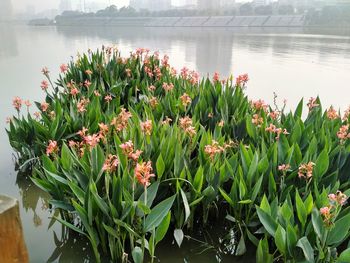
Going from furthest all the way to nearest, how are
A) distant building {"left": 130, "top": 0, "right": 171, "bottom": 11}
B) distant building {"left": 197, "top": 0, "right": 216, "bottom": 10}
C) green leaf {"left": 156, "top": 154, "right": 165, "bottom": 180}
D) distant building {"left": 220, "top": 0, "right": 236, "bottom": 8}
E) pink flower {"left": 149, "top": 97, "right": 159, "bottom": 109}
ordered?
distant building {"left": 130, "top": 0, "right": 171, "bottom": 11} → distant building {"left": 220, "top": 0, "right": 236, "bottom": 8} → distant building {"left": 197, "top": 0, "right": 216, "bottom": 10} → pink flower {"left": 149, "top": 97, "right": 159, "bottom": 109} → green leaf {"left": 156, "top": 154, "right": 165, "bottom": 180}

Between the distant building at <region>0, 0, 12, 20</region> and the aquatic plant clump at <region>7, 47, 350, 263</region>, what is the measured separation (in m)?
38.2

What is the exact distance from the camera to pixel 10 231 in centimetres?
103

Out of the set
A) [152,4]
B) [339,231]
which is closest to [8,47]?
[339,231]

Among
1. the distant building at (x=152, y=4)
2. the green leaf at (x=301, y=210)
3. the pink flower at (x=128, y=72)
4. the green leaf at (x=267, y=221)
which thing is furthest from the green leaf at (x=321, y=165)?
the distant building at (x=152, y=4)

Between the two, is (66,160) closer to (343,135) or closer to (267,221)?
(267,221)

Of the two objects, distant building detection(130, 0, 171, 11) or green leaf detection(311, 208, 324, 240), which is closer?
green leaf detection(311, 208, 324, 240)

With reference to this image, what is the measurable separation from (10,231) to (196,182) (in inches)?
32.5

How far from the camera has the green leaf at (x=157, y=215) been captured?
1.44 m

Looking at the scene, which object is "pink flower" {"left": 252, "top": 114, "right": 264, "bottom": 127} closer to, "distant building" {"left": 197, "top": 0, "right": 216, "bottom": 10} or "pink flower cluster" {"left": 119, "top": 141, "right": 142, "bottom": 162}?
"pink flower cluster" {"left": 119, "top": 141, "right": 142, "bottom": 162}

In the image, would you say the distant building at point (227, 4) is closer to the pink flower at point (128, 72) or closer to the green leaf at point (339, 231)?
the pink flower at point (128, 72)

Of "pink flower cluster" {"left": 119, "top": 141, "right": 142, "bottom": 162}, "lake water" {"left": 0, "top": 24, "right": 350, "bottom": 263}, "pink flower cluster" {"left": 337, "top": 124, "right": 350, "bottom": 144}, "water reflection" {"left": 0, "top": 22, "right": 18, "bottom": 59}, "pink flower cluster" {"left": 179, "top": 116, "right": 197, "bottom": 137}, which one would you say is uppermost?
"pink flower cluster" {"left": 119, "top": 141, "right": 142, "bottom": 162}

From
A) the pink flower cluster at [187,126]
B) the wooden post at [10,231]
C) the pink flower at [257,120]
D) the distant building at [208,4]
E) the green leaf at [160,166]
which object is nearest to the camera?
the wooden post at [10,231]

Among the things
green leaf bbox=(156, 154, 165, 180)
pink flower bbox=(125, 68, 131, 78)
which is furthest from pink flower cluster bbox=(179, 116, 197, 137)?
pink flower bbox=(125, 68, 131, 78)

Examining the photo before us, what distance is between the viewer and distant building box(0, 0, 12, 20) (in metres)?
35.5
